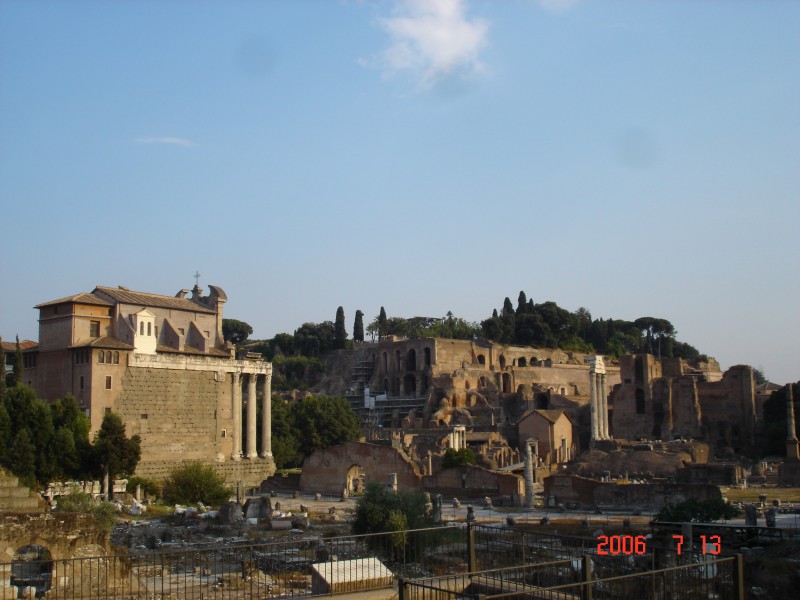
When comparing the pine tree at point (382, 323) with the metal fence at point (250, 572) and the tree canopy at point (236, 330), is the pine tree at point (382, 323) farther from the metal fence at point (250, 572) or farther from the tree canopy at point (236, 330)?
the metal fence at point (250, 572)

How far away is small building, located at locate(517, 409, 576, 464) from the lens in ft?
183

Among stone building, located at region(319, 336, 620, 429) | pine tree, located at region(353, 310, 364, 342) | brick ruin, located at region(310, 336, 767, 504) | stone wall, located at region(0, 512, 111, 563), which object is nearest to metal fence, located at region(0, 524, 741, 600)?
stone wall, located at region(0, 512, 111, 563)

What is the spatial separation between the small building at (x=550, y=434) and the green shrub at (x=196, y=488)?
79.9ft


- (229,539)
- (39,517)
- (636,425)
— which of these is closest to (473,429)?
(636,425)

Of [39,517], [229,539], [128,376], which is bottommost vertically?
[229,539]

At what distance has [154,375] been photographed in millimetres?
41562

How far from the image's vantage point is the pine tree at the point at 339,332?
94188 millimetres

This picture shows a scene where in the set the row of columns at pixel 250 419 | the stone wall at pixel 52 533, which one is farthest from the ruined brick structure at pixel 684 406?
the stone wall at pixel 52 533

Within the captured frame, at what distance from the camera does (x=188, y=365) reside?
1704 inches

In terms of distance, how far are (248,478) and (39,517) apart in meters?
29.6

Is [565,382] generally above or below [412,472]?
above

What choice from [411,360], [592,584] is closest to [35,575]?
[592,584]

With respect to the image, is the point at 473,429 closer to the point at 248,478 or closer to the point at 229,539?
the point at 248,478

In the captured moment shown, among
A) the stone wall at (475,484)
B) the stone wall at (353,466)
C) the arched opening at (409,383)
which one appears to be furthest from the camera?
the arched opening at (409,383)
